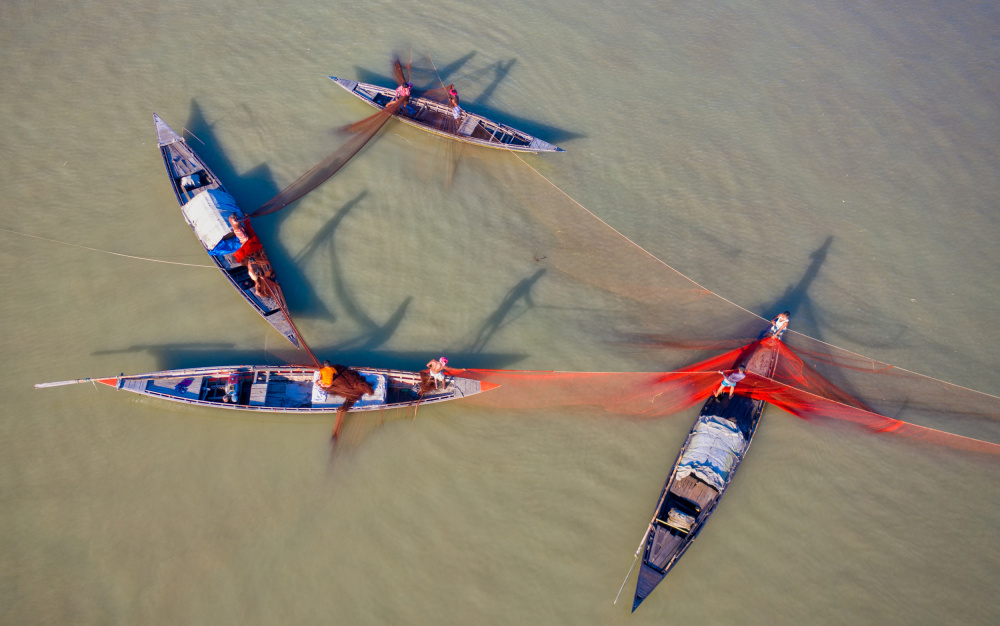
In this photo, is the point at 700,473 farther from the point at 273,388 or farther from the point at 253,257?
the point at 253,257

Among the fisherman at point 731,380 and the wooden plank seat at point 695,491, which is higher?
the fisherman at point 731,380

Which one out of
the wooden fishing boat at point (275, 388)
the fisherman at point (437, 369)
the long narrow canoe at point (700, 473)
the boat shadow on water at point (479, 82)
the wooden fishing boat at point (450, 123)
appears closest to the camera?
the long narrow canoe at point (700, 473)

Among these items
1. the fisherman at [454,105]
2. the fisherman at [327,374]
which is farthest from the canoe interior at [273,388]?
the fisherman at [454,105]

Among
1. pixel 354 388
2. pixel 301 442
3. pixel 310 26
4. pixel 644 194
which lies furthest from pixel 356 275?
pixel 310 26

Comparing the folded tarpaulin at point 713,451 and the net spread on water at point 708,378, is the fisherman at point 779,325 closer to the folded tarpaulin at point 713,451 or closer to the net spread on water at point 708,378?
the net spread on water at point 708,378

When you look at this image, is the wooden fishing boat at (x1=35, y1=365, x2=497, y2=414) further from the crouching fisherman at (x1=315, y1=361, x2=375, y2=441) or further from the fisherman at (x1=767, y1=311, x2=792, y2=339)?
the fisherman at (x1=767, y1=311, x2=792, y2=339)

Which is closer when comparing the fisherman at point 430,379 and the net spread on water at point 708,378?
the fisherman at point 430,379
